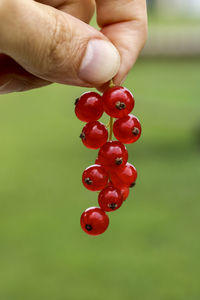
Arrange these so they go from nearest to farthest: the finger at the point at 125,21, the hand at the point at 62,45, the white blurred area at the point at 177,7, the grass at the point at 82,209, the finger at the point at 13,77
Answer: the hand at the point at 62,45, the finger at the point at 125,21, the finger at the point at 13,77, the grass at the point at 82,209, the white blurred area at the point at 177,7

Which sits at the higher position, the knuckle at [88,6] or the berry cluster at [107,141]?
the knuckle at [88,6]

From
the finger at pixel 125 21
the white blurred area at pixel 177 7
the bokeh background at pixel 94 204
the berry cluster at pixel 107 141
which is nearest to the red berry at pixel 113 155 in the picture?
the berry cluster at pixel 107 141

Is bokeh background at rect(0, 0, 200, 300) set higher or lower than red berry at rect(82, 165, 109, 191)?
higher

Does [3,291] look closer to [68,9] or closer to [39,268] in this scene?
Result: [39,268]

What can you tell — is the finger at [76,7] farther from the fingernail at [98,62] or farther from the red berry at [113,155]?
the red berry at [113,155]

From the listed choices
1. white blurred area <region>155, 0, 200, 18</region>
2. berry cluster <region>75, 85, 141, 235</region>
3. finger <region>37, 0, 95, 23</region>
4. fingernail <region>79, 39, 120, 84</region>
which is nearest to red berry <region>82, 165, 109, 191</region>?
berry cluster <region>75, 85, 141, 235</region>

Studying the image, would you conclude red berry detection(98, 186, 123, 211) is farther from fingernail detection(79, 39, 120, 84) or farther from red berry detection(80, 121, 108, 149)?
fingernail detection(79, 39, 120, 84)

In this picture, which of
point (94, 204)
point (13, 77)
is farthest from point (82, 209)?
point (13, 77)
